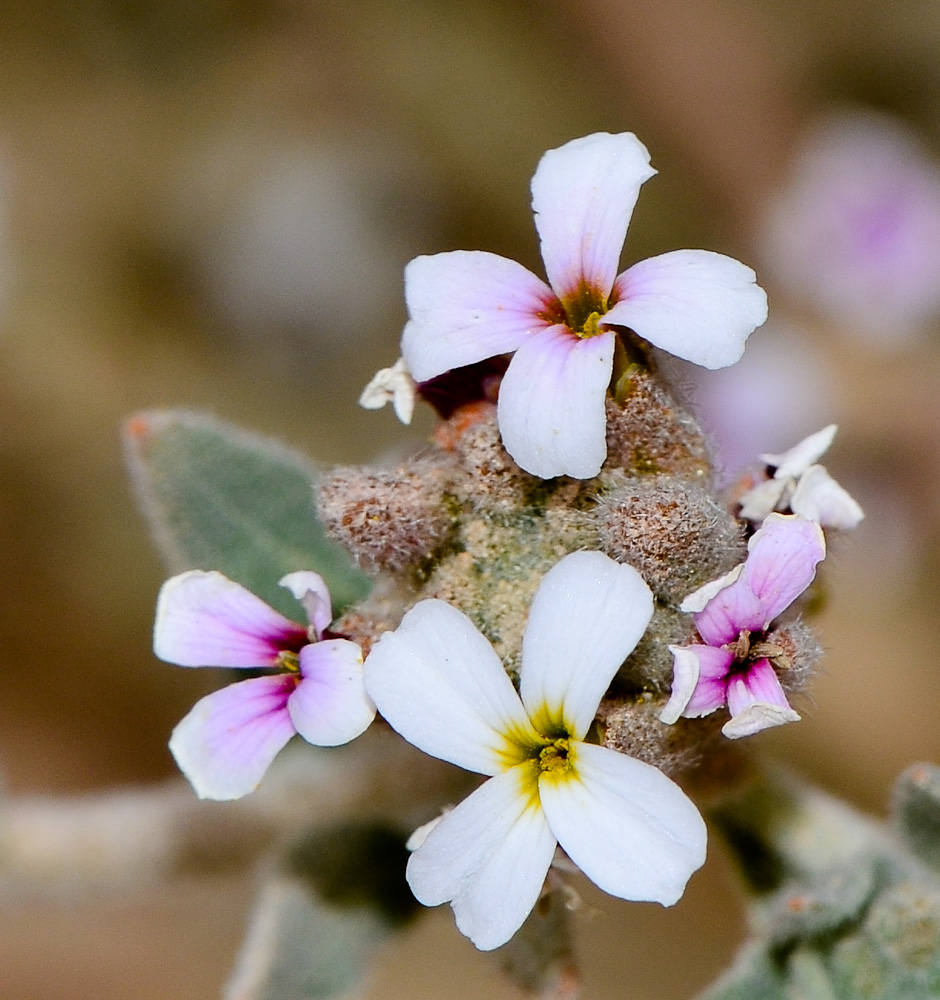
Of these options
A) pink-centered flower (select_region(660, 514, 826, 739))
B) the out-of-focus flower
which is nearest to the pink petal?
pink-centered flower (select_region(660, 514, 826, 739))

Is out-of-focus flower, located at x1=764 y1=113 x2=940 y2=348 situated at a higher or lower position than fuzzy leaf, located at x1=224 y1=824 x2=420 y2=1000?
higher

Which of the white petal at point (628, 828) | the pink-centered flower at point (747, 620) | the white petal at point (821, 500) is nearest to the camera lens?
the white petal at point (628, 828)

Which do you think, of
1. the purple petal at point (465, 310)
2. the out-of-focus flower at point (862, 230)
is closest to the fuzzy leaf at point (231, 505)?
the purple petal at point (465, 310)

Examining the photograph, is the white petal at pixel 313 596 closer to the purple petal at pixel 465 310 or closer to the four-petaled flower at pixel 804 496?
the purple petal at pixel 465 310

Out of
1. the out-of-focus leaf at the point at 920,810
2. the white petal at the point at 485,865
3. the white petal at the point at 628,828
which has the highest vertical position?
the white petal at the point at 628,828

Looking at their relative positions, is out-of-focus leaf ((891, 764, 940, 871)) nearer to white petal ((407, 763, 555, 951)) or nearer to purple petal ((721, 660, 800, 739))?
purple petal ((721, 660, 800, 739))

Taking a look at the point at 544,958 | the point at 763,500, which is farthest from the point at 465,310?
the point at 544,958

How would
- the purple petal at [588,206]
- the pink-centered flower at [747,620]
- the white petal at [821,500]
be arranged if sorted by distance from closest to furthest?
the pink-centered flower at [747,620] < the purple petal at [588,206] < the white petal at [821,500]
